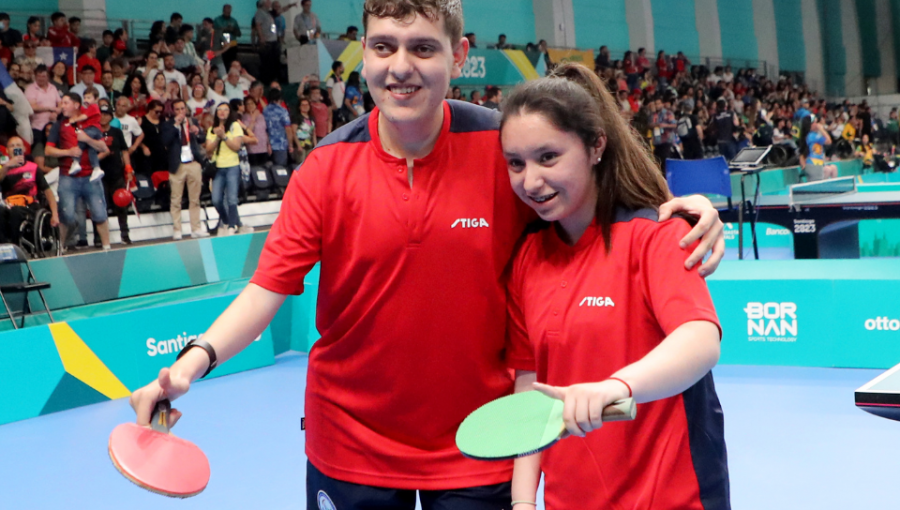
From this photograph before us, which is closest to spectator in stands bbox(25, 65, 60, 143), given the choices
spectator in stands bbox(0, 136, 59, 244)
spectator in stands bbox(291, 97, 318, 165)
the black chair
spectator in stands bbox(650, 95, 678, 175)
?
spectator in stands bbox(0, 136, 59, 244)

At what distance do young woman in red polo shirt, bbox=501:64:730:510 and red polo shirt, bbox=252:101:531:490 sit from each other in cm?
16

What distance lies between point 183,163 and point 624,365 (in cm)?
862

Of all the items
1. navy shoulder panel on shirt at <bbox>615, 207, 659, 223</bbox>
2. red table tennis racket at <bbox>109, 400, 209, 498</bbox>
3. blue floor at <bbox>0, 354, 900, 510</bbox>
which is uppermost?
navy shoulder panel on shirt at <bbox>615, 207, 659, 223</bbox>

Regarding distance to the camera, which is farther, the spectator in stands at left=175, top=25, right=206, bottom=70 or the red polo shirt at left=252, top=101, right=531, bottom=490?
the spectator in stands at left=175, top=25, right=206, bottom=70

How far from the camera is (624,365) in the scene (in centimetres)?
149

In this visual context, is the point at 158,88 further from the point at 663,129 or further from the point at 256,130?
the point at 663,129

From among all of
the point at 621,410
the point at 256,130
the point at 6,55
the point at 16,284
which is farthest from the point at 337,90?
the point at 621,410

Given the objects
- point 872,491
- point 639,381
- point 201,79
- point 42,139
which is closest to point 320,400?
point 639,381

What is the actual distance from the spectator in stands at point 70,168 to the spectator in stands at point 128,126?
2.62ft

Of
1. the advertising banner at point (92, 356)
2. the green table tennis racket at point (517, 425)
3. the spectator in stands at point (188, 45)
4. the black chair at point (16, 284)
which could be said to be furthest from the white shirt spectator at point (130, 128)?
the green table tennis racket at point (517, 425)

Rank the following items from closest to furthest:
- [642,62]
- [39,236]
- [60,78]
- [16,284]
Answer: [16,284] → [39,236] → [60,78] → [642,62]

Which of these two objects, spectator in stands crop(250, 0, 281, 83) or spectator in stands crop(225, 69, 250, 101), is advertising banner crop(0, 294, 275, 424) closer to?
spectator in stands crop(225, 69, 250, 101)

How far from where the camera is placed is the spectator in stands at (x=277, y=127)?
1080 cm

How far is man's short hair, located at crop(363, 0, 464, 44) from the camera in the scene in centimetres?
156
